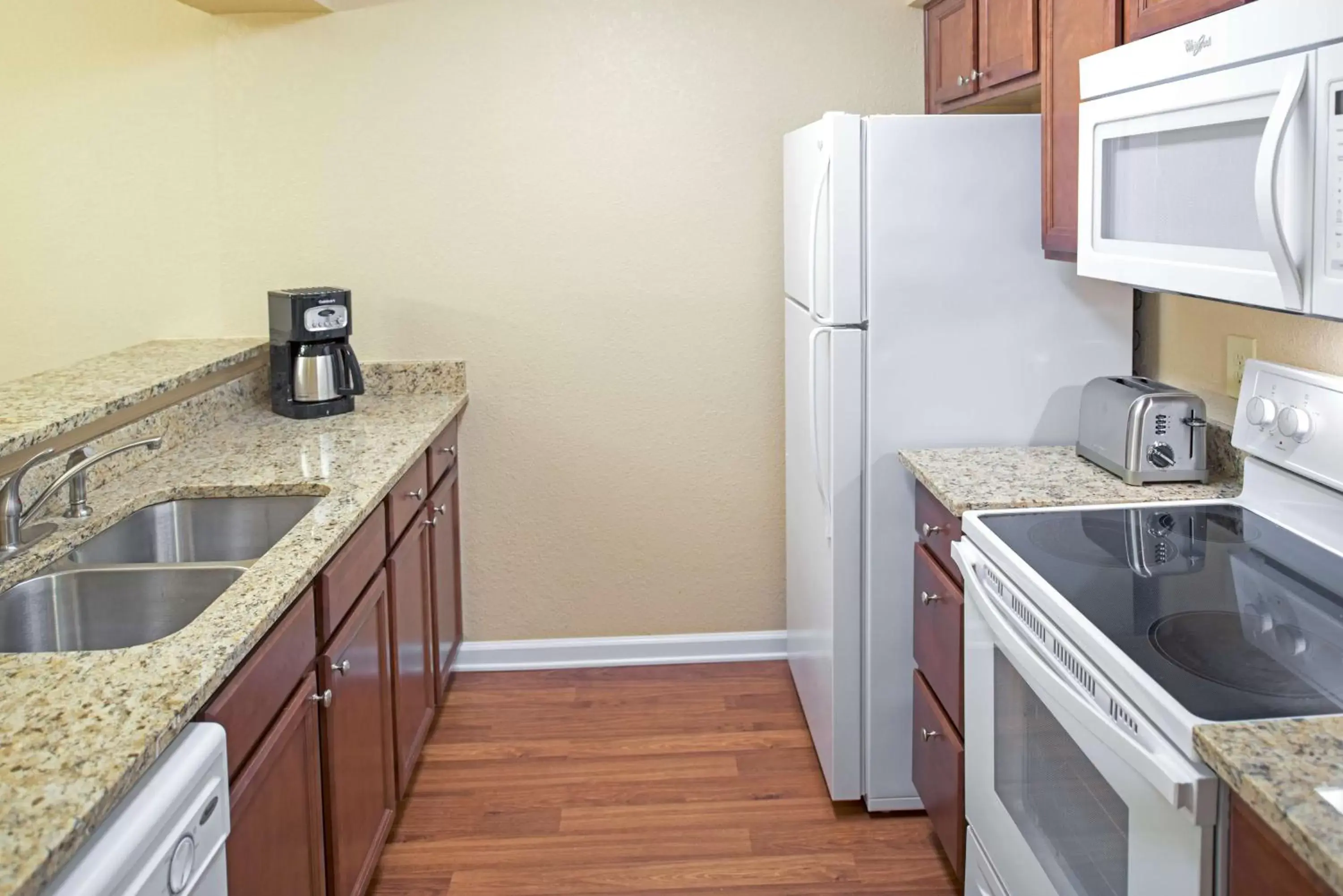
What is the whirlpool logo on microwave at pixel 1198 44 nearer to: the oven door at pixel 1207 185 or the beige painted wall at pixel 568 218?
the oven door at pixel 1207 185

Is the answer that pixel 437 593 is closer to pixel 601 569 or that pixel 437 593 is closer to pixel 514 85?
pixel 601 569

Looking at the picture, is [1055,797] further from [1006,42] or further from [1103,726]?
[1006,42]

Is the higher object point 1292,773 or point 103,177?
point 103,177

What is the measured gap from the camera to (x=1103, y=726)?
1525 millimetres

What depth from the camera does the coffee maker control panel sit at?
3.35m

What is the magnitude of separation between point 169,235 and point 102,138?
0.31 m

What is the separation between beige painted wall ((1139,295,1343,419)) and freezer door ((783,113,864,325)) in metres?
0.67

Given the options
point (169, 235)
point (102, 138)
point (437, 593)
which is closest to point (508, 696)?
point (437, 593)

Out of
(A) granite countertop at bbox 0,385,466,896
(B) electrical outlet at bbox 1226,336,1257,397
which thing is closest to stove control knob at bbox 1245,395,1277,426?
→ (B) electrical outlet at bbox 1226,336,1257,397

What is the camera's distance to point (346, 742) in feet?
7.70

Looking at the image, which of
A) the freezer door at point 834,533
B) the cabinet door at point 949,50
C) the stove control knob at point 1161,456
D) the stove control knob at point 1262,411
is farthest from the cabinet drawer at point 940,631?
the cabinet door at point 949,50

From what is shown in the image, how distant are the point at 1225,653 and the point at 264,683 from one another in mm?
1292

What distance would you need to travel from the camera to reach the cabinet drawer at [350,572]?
2.16 m

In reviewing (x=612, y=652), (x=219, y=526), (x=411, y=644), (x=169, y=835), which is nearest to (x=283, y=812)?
(x=169, y=835)
